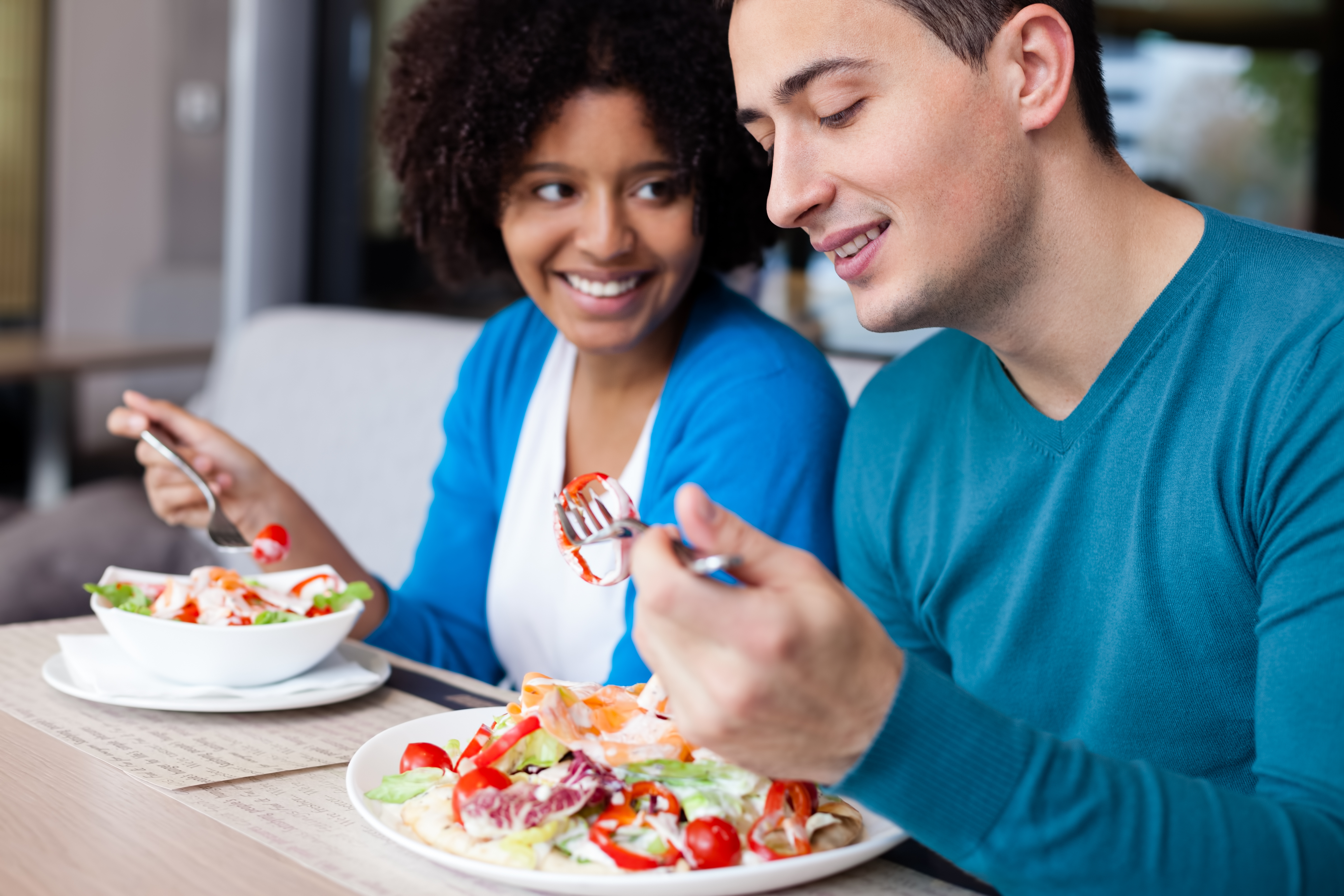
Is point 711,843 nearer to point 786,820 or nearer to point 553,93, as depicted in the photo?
point 786,820

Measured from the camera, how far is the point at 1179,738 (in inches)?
37.4

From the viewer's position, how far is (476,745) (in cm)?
81

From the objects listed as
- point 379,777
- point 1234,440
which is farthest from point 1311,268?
point 379,777

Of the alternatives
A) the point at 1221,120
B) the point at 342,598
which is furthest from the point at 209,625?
the point at 1221,120

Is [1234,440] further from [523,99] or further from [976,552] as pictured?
[523,99]

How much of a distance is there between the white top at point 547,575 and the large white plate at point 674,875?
1.98 feet

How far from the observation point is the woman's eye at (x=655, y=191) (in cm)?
136

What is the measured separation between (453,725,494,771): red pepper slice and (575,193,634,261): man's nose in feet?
2.07

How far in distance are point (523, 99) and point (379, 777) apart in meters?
0.79

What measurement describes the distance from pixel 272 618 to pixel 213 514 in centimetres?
31

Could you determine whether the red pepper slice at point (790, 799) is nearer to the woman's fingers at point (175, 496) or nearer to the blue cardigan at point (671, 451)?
the blue cardigan at point (671, 451)

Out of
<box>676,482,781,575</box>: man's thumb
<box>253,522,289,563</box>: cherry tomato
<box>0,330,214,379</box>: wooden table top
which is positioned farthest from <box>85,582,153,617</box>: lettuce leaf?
<box>0,330,214,379</box>: wooden table top

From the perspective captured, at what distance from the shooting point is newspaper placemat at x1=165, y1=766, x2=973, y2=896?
0.71 m

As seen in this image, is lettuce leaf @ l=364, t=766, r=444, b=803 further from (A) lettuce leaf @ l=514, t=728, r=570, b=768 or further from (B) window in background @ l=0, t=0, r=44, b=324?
(B) window in background @ l=0, t=0, r=44, b=324
